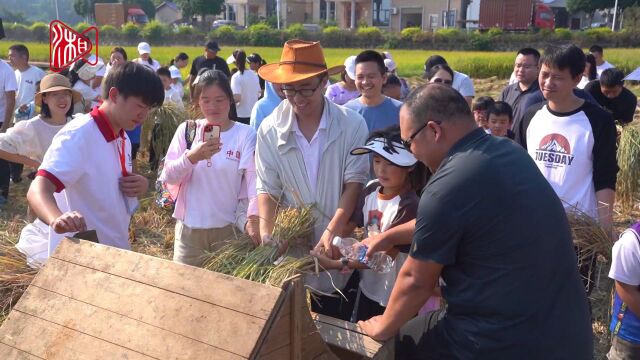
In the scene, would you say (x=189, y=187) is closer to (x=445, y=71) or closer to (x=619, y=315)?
(x=619, y=315)

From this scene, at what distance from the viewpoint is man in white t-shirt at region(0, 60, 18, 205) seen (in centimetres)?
708

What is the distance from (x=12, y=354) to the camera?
206cm

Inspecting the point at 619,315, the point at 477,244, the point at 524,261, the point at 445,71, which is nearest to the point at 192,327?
the point at 477,244

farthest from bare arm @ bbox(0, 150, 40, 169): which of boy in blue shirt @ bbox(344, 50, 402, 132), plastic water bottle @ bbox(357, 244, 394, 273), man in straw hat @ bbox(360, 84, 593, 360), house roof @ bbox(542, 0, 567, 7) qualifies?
house roof @ bbox(542, 0, 567, 7)

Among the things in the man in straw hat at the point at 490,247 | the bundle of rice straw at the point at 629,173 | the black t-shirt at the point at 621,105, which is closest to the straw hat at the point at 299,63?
the man in straw hat at the point at 490,247

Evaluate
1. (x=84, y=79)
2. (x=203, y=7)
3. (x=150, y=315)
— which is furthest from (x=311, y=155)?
(x=203, y=7)

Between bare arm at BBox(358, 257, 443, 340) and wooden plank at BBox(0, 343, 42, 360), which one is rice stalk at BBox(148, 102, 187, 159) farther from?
bare arm at BBox(358, 257, 443, 340)

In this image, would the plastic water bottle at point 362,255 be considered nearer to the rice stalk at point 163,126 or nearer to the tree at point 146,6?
the rice stalk at point 163,126

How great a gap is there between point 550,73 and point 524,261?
192 cm

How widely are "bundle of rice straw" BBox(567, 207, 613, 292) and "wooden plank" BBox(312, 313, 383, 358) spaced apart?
1615 millimetres

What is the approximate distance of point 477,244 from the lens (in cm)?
183

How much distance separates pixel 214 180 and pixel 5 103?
5.54 m

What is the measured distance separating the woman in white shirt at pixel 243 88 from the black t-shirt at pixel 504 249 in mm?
6714

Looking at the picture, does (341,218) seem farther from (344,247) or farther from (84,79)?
(84,79)
